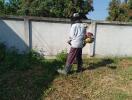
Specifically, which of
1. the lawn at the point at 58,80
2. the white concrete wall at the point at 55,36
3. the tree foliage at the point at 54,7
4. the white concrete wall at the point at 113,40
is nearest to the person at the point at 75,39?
the lawn at the point at 58,80

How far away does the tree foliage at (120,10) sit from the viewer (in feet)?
87.5

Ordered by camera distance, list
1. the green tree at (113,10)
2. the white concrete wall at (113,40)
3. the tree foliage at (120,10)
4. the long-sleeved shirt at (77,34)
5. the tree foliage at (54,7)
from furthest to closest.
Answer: the tree foliage at (54,7) → the green tree at (113,10) → the tree foliage at (120,10) → the white concrete wall at (113,40) → the long-sleeved shirt at (77,34)

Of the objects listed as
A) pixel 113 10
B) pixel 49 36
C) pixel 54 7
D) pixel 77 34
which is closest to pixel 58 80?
pixel 77 34

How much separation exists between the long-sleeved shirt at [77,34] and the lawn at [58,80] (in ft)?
2.84

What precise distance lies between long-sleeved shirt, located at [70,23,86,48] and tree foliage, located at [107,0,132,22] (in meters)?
18.6

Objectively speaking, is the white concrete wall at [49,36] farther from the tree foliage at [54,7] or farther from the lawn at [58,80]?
the tree foliage at [54,7]

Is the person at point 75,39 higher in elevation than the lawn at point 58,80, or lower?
higher

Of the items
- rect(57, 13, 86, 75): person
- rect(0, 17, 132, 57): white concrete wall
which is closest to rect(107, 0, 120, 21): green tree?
rect(0, 17, 132, 57): white concrete wall

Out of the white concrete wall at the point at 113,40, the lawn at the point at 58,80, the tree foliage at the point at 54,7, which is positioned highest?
the tree foliage at the point at 54,7

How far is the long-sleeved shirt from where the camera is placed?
806 centimetres

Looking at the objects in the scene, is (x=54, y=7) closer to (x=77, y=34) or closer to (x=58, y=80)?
(x=77, y=34)

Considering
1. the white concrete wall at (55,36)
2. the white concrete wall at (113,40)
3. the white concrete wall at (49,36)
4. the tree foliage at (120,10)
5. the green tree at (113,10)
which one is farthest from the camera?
the green tree at (113,10)

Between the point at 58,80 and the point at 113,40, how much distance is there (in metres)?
3.92

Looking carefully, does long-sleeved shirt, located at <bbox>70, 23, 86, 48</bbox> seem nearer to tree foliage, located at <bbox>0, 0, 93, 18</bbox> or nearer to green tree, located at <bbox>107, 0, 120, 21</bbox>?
green tree, located at <bbox>107, 0, 120, 21</bbox>
